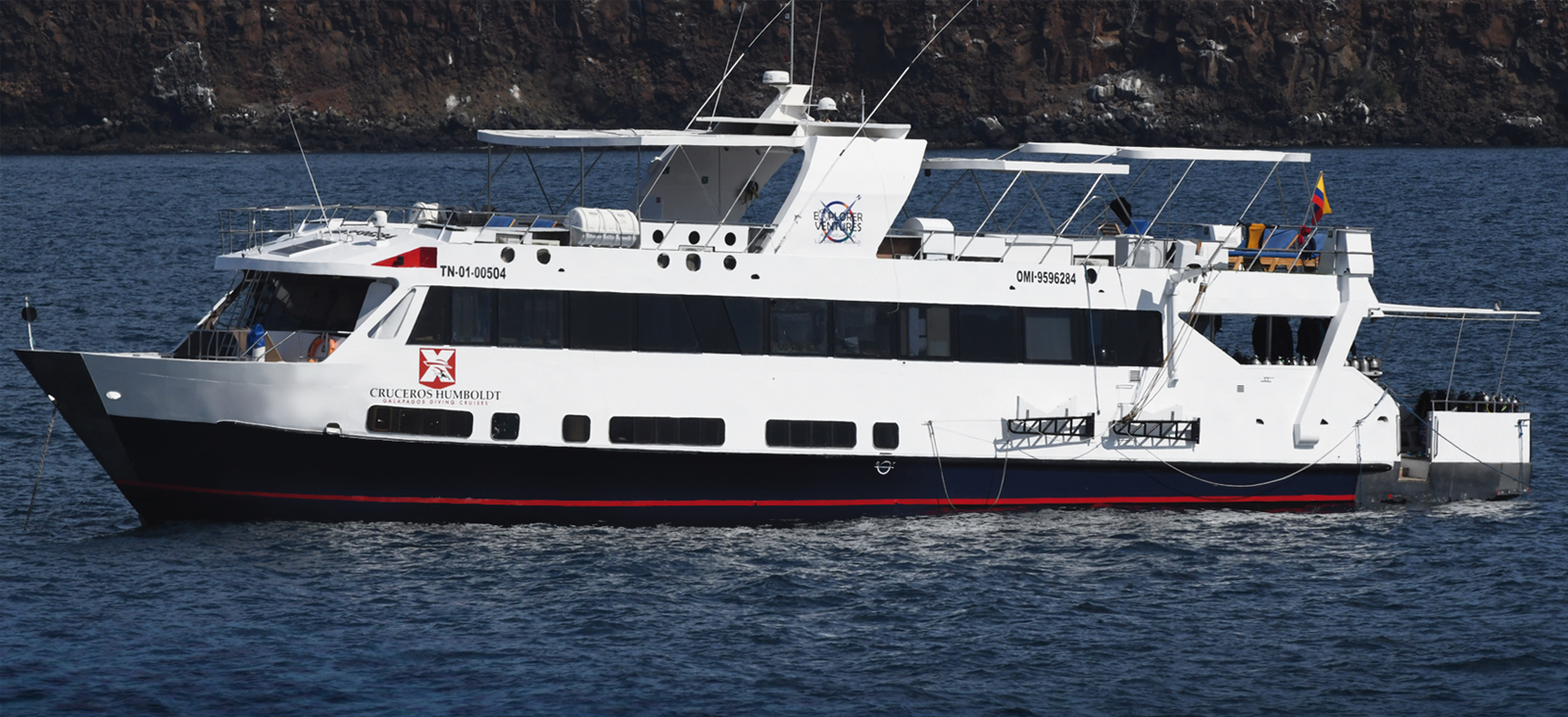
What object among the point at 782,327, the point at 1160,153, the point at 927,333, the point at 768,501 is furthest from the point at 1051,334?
the point at 768,501

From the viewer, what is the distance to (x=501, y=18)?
127 m

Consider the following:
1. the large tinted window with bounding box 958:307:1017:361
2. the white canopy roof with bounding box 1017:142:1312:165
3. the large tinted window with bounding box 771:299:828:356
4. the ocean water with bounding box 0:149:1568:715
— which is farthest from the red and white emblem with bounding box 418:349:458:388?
the white canopy roof with bounding box 1017:142:1312:165

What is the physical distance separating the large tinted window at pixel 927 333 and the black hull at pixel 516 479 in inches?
63.3

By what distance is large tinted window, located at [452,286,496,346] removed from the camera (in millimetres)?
25047

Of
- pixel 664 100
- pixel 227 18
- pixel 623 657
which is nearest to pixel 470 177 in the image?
pixel 664 100

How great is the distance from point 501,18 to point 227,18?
19104 mm

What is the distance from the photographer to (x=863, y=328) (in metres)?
26.1

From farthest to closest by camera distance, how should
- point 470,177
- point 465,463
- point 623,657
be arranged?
point 470,177 → point 465,463 → point 623,657

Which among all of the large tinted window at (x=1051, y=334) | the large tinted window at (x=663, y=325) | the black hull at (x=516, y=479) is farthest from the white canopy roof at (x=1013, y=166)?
the large tinted window at (x=663, y=325)

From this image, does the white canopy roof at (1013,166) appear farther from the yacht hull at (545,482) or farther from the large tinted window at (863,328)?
the yacht hull at (545,482)

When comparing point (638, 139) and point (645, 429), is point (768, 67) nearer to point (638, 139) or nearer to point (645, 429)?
point (638, 139)

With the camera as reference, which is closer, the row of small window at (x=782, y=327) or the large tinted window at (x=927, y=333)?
the row of small window at (x=782, y=327)

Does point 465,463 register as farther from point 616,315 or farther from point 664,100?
Answer: point 664,100

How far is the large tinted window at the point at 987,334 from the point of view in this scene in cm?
2641
